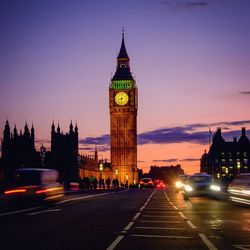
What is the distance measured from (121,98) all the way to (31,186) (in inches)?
6197

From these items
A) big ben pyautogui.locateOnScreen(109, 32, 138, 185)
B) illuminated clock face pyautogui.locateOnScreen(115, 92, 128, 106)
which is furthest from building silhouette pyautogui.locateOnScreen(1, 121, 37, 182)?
illuminated clock face pyautogui.locateOnScreen(115, 92, 128, 106)

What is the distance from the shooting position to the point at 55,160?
4968 inches

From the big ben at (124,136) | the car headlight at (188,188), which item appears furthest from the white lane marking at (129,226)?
the big ben at (124,136)

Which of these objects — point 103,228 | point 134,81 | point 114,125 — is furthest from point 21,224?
point 134,81

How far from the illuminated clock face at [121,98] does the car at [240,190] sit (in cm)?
15419

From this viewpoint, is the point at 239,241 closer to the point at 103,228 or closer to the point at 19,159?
the point at 103,228

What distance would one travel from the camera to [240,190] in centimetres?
2881

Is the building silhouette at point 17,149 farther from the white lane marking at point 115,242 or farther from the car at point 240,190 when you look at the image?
the white lane marking at point 115,242

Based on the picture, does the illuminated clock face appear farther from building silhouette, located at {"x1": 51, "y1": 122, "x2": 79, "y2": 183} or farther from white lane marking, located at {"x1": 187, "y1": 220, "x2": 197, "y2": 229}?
white lane marking, located at {"x1": 187, "y1": 220, "x2": 197, "y2": 229}

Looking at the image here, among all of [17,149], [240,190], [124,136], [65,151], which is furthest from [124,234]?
[124,136]

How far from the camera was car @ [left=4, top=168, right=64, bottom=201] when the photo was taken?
2844 centimetres

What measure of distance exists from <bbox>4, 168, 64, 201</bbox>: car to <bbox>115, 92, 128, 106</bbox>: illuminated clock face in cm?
15338

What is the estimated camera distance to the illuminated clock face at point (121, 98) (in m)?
185

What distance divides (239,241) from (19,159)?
3878 inches
